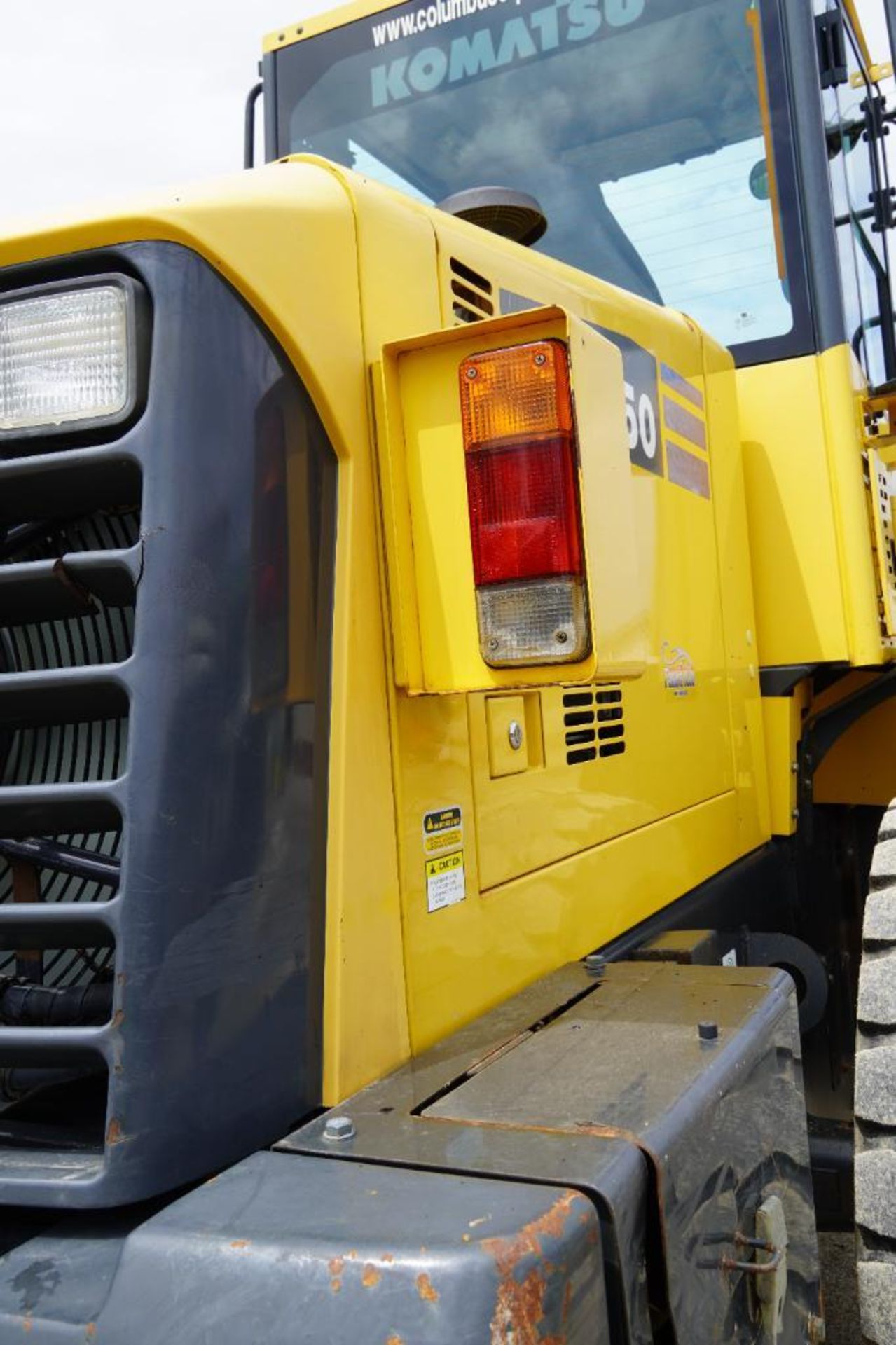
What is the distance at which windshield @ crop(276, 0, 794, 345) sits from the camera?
8.06 ft

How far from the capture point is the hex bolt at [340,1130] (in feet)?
3.79

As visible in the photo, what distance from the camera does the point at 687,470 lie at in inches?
88.2

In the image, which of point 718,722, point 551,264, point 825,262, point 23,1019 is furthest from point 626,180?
point 23,1019

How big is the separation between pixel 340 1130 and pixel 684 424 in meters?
1.50

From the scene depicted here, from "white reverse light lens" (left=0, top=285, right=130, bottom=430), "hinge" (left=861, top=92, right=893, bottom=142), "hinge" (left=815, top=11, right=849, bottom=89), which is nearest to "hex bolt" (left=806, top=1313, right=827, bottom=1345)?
"white reverse light lens" (left=0, top=285, right=130, bottom=430)

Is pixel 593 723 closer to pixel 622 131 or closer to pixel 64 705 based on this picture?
pixel 64 705

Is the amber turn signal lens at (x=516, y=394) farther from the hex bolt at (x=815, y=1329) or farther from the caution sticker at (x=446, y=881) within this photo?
the hex bolt at (x=815, y=1329)

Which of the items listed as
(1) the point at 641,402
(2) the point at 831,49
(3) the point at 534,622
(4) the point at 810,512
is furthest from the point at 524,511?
(2) the point at 831,49

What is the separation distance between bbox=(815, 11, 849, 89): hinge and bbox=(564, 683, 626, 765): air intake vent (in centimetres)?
146

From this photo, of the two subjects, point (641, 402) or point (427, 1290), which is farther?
point (641, 402)

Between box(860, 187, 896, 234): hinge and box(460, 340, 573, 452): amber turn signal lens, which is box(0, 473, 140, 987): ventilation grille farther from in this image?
box(860, 187, 896, 234): hinge

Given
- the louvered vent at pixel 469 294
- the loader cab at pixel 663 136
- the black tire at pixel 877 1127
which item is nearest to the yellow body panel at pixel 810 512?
the loader cab at pixel 663 136

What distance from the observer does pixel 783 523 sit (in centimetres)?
252

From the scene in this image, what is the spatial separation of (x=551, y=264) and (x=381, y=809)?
0.99m
